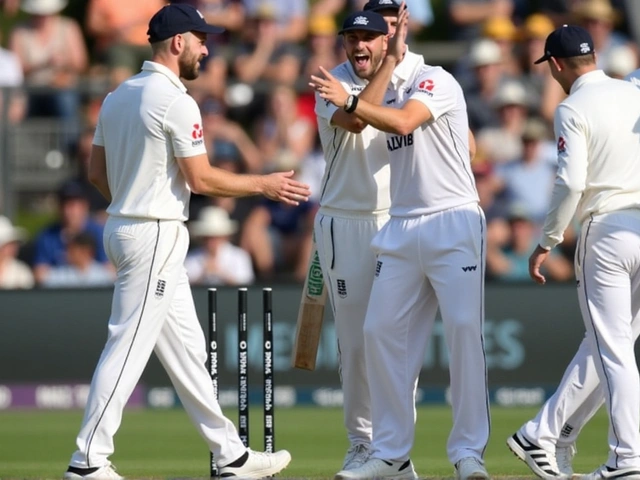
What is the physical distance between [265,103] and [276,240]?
1.50 metres

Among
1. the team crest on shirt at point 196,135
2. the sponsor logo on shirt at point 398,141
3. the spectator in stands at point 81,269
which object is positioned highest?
the team crest on shirt at point 196,135

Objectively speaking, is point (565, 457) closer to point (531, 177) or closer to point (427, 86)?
point (427, 86)

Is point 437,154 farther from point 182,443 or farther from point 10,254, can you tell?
point 10,254

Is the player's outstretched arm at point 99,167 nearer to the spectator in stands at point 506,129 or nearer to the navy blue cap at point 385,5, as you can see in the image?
the navy blue cap at point 385,5

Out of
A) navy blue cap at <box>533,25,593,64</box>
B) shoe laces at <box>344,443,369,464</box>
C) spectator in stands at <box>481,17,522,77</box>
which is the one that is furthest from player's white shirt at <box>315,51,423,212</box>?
spectator in stands at <box>481,17,522,77</box>

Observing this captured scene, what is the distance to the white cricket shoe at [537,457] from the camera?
7156mm

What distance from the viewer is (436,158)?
679 cm

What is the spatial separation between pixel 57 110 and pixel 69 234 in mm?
1480

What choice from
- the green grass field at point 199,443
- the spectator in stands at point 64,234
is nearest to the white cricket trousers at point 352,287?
the green grass field at point 199,443

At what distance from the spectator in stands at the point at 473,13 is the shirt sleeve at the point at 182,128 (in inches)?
334

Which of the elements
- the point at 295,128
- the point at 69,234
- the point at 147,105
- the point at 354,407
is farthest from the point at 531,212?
the point at 147,105

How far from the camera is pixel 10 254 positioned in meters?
12.6

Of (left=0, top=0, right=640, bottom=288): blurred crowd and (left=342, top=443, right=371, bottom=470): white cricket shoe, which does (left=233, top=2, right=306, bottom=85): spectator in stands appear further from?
(left=342, top=443, right=371, bottom=470): white cricket shoe

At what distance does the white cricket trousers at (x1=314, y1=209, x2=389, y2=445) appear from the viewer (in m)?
7.31
